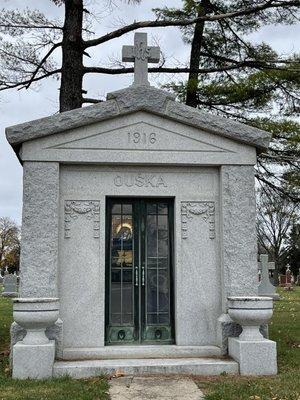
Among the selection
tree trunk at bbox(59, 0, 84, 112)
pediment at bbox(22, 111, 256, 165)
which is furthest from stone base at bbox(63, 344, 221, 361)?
tree trunk at bbox(59, 0, 84, 112)

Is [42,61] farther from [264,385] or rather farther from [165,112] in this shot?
[264,385]

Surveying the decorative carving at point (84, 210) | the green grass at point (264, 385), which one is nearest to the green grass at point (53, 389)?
the green grass at point (264, 385)

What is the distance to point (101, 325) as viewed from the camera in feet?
24.7

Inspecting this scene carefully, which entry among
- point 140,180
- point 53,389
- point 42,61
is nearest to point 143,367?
point 53,389

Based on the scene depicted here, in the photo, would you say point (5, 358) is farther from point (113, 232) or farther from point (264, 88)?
point (264, 88)

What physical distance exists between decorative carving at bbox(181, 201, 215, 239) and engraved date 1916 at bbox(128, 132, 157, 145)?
40.4 inches

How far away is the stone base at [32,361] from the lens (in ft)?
21.3

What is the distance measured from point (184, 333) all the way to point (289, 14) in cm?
761

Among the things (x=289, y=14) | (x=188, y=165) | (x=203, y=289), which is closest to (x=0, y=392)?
(x=203, y=289)

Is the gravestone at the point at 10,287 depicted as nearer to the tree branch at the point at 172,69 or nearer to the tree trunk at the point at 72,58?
the tree trunk at the point at 72,58

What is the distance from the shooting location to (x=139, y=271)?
7824 millimetres

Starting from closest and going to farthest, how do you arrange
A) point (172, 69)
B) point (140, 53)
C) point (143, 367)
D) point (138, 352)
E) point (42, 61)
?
point (143, 367)
point (138, 352)
point (140, 53)
point (172, 69)
point (42, 61)

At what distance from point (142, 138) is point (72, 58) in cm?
482

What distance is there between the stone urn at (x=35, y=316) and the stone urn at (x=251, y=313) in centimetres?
231
